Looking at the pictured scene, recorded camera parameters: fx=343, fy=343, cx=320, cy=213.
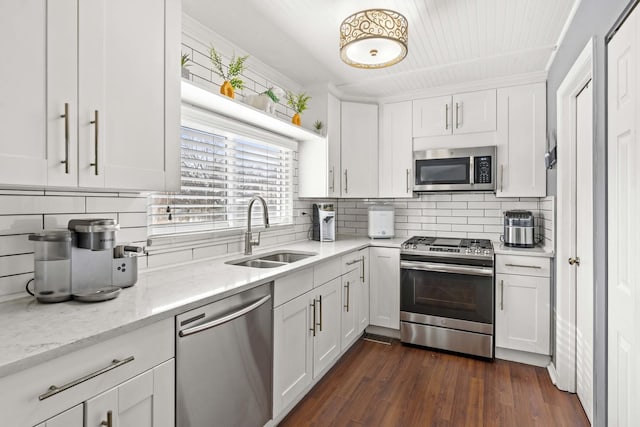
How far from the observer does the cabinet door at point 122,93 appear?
48.9 inches

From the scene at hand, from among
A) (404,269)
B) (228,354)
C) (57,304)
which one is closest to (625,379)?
(228,354)

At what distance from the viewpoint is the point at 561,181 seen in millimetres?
2340

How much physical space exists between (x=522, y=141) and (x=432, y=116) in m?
0.82

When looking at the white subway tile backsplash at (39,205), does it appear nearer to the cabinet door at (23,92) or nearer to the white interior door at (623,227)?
the cabinet door at (23,92)

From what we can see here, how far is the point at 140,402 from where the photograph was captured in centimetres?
114

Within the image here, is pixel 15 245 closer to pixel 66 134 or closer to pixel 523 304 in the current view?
pixel 66 134

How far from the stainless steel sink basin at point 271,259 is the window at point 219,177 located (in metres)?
0.30

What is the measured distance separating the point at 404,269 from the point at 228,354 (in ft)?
6.31

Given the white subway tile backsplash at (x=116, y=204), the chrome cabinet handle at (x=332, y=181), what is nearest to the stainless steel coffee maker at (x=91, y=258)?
the white subway tile backsplash at (x=116, y=204)

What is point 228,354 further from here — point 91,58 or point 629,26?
point 629,26

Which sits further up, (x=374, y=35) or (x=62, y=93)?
(x=374, y=35)

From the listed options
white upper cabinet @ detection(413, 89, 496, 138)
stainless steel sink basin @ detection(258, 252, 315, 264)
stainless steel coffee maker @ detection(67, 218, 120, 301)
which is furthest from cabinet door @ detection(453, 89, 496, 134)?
stainless steel coffee maker @ detection(67, 218, 120, 301)

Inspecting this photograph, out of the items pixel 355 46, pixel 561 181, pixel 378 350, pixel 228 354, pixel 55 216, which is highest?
pixel 355 46

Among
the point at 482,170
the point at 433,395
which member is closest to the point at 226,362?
the point at 433,395
